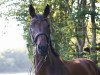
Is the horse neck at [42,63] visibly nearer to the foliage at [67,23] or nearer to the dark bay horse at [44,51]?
the dark bay horse at [44,51]

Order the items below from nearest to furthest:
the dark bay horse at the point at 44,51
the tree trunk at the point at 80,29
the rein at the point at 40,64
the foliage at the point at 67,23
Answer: the dark bay horse at the point at 44,51 < the rein at the point at 40,64 < the foliage at the point at 67,23 < the tree trunk at the point at 80,29

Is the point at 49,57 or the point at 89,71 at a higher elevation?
the point at 49,57

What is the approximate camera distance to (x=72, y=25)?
58.9 feet

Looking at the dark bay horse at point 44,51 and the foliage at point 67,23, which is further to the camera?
the foliage at point 67,23

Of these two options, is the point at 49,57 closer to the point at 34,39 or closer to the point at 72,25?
the point at 34,39

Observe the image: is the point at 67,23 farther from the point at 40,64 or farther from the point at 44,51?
the point at 44,51

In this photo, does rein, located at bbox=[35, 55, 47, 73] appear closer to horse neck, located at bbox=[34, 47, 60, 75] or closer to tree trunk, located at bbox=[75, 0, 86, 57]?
horse neck, located at bbox=[34, 47, 60, 75]

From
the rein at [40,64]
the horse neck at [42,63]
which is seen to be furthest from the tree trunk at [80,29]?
the rein at [40,64]

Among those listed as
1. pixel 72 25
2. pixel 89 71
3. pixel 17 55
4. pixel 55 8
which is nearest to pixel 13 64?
pixel 17 55

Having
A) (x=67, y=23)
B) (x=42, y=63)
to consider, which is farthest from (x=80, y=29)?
(x=42, y=63)

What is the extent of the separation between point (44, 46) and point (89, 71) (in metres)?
2.60

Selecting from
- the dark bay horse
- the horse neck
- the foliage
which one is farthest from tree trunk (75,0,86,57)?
the horse neck

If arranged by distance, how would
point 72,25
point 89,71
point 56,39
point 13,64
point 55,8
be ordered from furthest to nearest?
point 13,64
point 55,8
point 56,39
point 72,25
point 89,71

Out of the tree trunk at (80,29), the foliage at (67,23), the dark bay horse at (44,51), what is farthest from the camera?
the tree trunk at (80,29)
